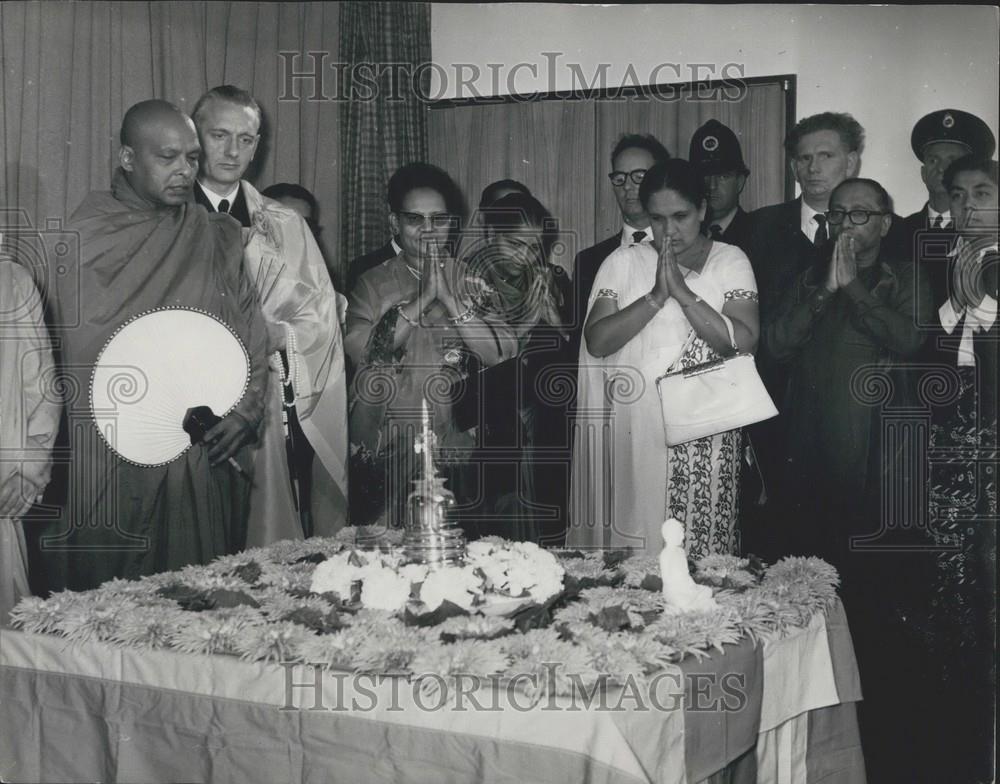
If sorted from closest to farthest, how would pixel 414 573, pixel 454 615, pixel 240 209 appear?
pixel 454 615 → pixel 414 573 → pixel 240 209

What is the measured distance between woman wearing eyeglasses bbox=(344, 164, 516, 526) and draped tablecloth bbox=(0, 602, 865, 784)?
2.03 meters

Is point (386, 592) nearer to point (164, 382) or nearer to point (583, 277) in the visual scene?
point (164, 382)

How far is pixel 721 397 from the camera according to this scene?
4.79 metres

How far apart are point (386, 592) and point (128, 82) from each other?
8.90ft

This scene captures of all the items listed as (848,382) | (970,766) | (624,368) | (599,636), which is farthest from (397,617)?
(970,766)

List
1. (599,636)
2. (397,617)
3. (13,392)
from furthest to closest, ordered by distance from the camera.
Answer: (13,392)
(397,617)
(599,636)

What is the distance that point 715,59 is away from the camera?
15.8 ft

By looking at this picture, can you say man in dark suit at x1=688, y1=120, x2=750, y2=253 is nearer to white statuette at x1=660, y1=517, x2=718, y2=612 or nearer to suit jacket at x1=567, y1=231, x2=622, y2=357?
suit jacket at x1=567, y1=231, x2=622, y2=357

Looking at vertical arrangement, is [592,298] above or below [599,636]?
above

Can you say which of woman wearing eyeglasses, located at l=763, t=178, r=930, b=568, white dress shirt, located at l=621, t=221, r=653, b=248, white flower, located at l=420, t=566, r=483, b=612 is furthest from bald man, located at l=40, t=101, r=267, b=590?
woman wearing eyeglasses, located at l=763, t=178, r=930, b=568

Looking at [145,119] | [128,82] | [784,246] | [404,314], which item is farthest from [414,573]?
[128,82]

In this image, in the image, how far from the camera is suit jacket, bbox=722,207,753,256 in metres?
4.82

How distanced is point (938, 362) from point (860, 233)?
0.63 meters

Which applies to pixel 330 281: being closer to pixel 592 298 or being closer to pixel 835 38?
pixel 592 298
